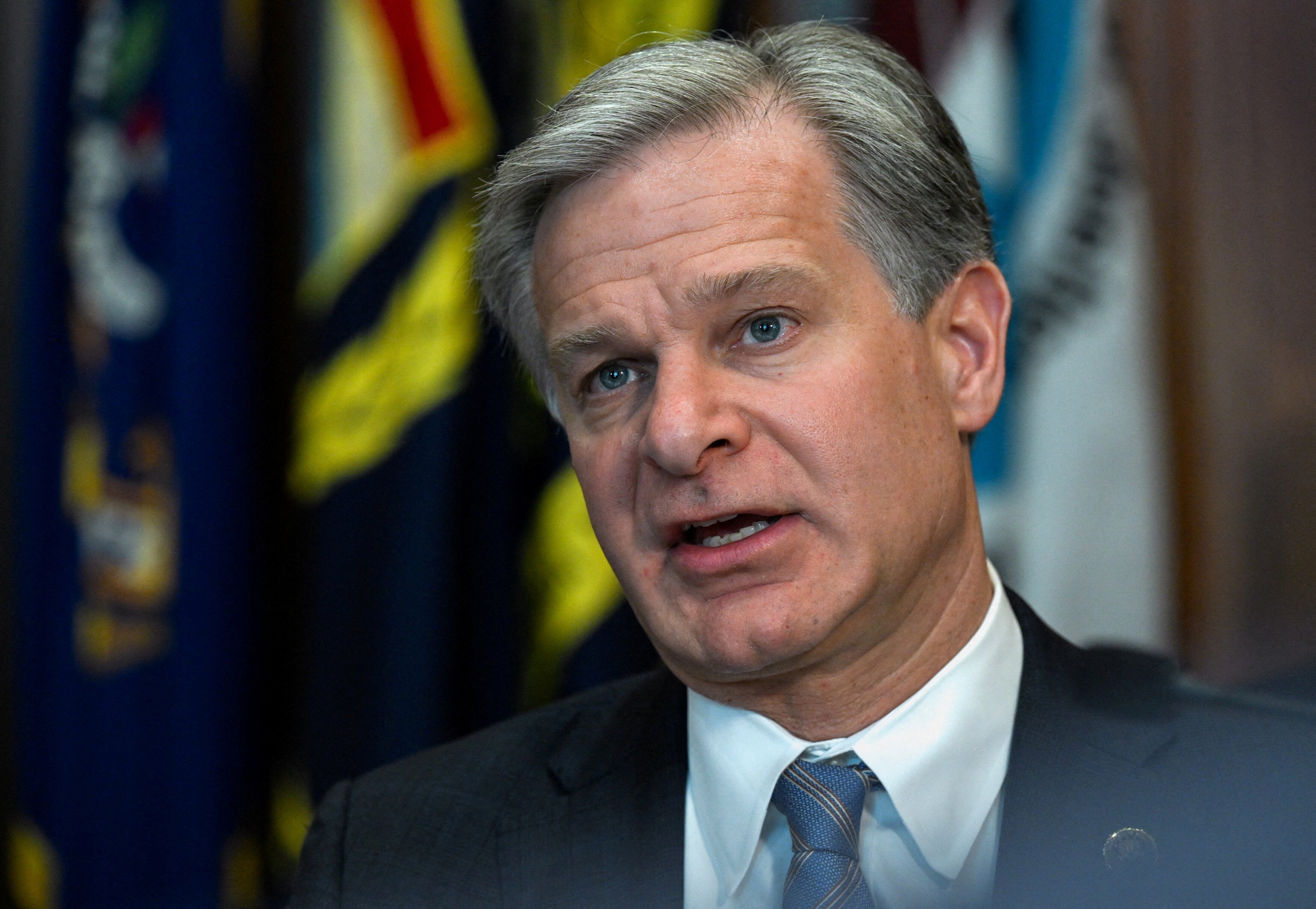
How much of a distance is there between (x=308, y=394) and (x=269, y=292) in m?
0.42

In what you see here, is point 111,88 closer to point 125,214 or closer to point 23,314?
point 125,214

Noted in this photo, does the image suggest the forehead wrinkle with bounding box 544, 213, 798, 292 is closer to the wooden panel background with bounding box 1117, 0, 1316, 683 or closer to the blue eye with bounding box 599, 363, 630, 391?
the blue eye with bounding box 599, 363, 630, 391

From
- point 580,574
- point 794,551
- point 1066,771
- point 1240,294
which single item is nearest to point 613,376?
point 794,551

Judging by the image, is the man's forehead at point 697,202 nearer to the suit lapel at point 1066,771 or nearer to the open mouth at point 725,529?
the open mouth at point 725,529

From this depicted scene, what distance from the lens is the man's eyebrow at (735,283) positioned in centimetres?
125

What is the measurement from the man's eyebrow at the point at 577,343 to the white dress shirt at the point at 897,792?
43 cm

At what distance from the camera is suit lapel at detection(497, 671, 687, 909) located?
4.33ft

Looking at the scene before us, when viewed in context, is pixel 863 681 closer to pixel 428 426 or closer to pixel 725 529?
pixel 725 529

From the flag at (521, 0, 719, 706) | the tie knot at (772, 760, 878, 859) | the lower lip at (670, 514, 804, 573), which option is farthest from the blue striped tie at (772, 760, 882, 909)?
the flag at (521, 0, 719, 706)

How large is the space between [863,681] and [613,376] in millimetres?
443

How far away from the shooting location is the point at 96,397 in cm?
245

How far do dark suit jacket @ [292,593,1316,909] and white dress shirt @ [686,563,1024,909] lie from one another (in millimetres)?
28

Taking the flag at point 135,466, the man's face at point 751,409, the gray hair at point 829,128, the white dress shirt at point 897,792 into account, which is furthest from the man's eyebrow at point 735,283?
the flag at point 135,466

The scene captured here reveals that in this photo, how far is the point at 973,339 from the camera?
4.69 feet
